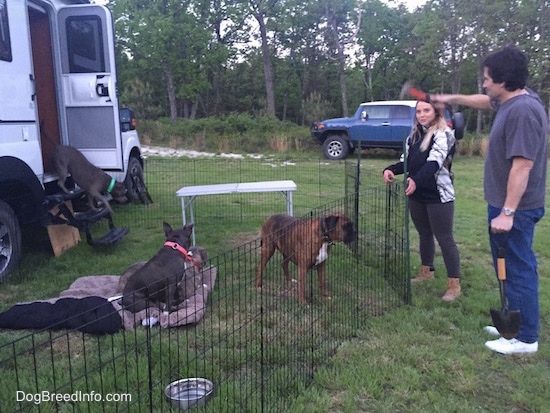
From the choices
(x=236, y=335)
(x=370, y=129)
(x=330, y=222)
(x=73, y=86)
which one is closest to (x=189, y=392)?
(x=236, y=335)

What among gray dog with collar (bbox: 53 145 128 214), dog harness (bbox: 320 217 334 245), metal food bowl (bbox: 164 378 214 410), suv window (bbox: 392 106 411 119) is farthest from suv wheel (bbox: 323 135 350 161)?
metal food bowl (bbox: 164 378 214 410)

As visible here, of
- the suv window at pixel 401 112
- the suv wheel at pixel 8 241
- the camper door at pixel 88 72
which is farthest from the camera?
the suv window at pixel 401 112

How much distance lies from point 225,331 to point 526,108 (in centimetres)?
246

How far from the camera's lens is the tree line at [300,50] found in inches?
864

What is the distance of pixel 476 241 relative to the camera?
20.5 feet

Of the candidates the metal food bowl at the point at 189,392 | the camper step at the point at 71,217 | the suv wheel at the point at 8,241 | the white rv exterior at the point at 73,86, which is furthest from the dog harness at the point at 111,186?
the metal food bowl at the point at 189,392

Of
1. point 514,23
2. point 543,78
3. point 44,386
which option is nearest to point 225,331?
point 44,386

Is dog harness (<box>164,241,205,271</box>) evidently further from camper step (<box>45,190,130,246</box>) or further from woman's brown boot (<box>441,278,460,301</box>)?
woman's brown boot (<box>441,278,460,301</box>)

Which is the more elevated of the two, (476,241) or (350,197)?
(350,197)

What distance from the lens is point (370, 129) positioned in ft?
49.4

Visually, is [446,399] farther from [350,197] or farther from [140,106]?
[140,106]

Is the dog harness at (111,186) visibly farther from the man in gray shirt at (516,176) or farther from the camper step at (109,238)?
the man in gray shirt at (516,176)

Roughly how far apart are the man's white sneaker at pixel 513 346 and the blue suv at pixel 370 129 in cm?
1120

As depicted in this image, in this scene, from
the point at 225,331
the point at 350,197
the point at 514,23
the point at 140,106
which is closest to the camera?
the point at 225,331
